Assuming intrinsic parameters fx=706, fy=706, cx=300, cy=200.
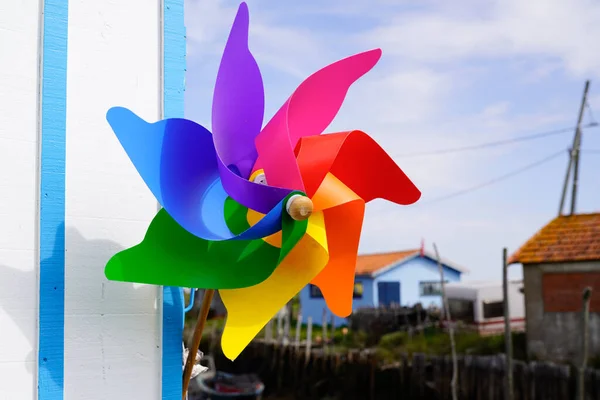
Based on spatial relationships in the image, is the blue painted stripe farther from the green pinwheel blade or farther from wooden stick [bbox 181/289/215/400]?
wooden stick [bbox 181/289/215/400]

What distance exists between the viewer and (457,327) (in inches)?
690

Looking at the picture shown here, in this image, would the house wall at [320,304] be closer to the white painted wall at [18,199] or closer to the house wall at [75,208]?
the house wall at [75,208]

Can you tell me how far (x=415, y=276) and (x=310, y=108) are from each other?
21.5 metres

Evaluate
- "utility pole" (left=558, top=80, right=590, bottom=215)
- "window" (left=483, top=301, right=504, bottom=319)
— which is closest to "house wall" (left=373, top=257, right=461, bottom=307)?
"window" (left=483, top=301, right=504, bottom=319)

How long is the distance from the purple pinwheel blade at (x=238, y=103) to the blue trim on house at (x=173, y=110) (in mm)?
367

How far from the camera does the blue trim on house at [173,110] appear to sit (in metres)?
2.63

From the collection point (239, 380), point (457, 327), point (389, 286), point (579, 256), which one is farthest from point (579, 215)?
point (389, 286)

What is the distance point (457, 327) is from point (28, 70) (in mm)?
16229

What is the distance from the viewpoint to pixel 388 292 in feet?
75.5

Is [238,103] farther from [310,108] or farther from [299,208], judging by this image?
A: [299,208]

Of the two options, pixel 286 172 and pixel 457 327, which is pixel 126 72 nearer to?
pixel 286 172

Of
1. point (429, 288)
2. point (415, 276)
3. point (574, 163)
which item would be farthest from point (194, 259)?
point (429, 288)

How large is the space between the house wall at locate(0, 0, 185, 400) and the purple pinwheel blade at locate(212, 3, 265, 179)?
0.39m

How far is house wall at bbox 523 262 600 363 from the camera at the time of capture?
12.0m
